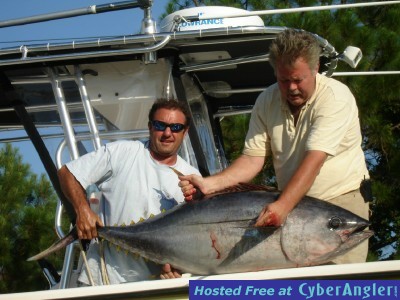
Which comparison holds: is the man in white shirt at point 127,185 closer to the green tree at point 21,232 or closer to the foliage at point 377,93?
the foliage at point 377,93

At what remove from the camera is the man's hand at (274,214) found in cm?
367

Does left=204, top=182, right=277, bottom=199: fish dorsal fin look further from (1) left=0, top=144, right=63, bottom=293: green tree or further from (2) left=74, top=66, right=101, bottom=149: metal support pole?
(1) left=0, top=144, right=63, bottom=293: green tree

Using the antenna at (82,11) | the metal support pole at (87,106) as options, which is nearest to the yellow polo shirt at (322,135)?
the metal support pole at (87,106)

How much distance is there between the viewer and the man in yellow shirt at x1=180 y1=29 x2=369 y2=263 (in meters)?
3.80

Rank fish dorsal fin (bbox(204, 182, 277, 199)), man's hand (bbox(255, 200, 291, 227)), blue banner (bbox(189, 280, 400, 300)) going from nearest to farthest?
blue banner (bbox(189, 280, 400, 300)) → man's hand (bbox(255, 200, 291, 227)) → fish dorsal fin (bbox(204, 182, 277, 199))

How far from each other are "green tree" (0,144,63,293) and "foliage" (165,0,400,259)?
3.22 metres

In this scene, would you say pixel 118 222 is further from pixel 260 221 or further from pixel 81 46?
pixel 81 46

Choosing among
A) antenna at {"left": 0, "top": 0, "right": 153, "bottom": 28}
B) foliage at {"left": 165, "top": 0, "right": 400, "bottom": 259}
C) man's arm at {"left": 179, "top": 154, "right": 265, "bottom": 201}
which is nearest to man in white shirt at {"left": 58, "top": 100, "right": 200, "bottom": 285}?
man's arm at {"left": 179, "top": 154, "right": 265, "bottom": 201}

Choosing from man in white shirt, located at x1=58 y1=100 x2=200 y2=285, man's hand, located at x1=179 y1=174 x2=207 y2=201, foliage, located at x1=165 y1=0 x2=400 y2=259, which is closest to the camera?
man's hand, located at x1=179 y1=174 x2=207 y2=201

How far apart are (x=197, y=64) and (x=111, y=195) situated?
68.5 inches

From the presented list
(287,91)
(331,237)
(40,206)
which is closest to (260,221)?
(331,237)

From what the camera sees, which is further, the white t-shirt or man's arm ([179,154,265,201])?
the white t-shirt

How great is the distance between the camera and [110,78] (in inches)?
226

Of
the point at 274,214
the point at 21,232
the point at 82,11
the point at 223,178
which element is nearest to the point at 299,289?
the point at 274,214
